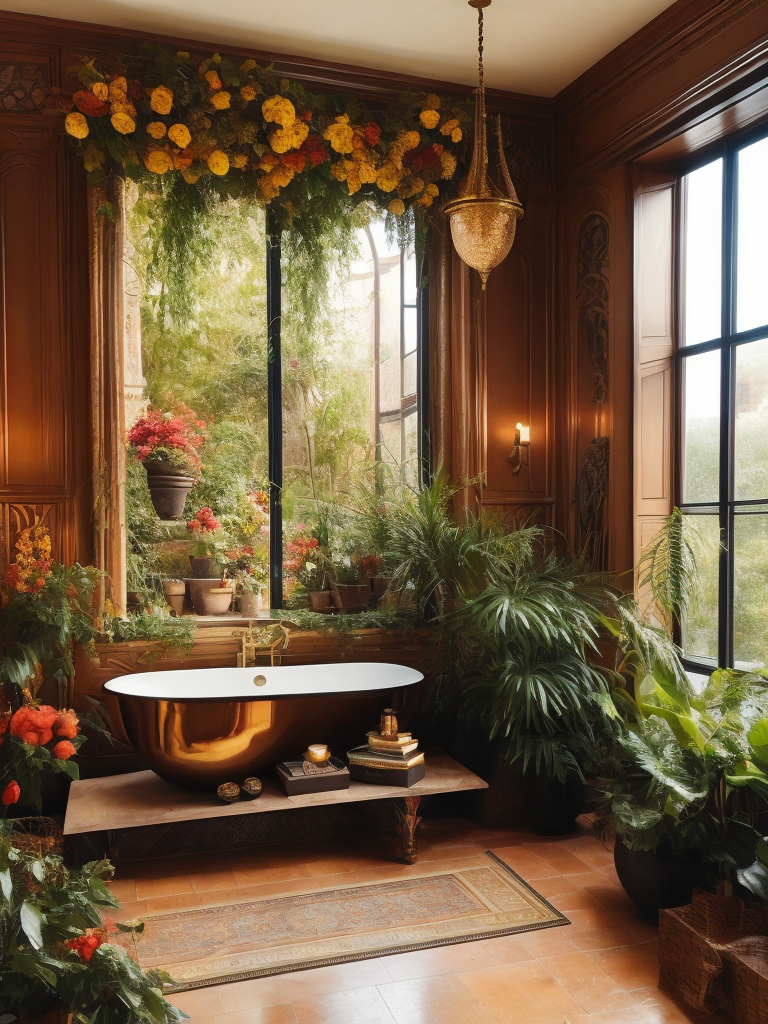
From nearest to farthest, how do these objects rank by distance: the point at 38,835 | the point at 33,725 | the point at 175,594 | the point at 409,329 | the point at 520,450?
the point at 33,725
the point at 38,835
the point at 175,594
the point at 520,450
the point at 409,329

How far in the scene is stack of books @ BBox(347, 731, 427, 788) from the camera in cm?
362

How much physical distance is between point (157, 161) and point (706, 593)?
3.13m

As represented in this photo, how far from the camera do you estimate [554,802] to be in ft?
12.5

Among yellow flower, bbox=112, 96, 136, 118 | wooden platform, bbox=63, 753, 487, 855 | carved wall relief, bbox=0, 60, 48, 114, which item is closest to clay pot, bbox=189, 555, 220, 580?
wooden platform, bbox=63, 753, 487, 855

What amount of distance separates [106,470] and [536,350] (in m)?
2.33

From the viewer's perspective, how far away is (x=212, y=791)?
→ 3582 mm

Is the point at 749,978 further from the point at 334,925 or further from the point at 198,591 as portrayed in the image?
the point at 198,591

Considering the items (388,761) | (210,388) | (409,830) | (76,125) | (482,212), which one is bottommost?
(409,830)

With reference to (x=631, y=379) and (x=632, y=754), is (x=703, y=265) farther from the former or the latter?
(x=632, y=754)

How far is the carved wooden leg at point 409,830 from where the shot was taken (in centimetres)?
356

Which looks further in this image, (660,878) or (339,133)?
(339,133)

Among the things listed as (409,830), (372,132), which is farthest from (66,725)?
(372,132)

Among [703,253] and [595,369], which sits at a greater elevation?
[703,253]

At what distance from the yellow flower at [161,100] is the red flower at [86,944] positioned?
131 inches
